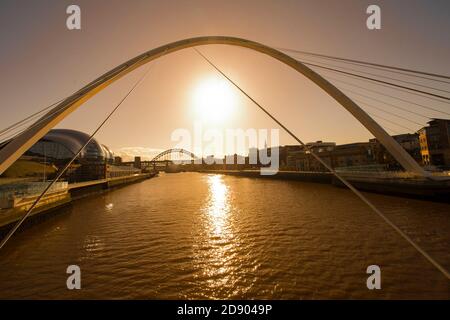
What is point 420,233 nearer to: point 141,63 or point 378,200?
point 378,200

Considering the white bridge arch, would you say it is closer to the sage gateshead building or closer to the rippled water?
the rippled water

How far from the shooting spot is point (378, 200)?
69.5 ft

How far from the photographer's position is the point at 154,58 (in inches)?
426

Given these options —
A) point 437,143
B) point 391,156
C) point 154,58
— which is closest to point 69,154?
point 154,58

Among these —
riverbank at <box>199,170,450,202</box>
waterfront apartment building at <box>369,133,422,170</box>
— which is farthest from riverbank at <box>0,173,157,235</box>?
waterfront apartment building at <box>369,133,422,170</box>

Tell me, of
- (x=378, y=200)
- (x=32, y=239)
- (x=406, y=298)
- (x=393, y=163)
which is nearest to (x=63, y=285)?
(x=32, y=239)

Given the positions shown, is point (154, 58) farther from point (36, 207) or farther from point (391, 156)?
point (391, 156)

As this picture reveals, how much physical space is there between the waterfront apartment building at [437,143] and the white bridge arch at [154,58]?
4787 centimetres

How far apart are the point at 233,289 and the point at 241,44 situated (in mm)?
12030

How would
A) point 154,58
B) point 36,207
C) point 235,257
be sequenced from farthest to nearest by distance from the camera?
1. point 36,207
2. point 154,58
3. point 235,257

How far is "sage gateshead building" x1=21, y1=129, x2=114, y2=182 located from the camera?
46906mm

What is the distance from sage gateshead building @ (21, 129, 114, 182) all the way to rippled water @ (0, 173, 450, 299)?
1383 inches

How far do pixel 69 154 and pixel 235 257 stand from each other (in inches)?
2606

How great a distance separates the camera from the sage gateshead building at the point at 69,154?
4691 cm
